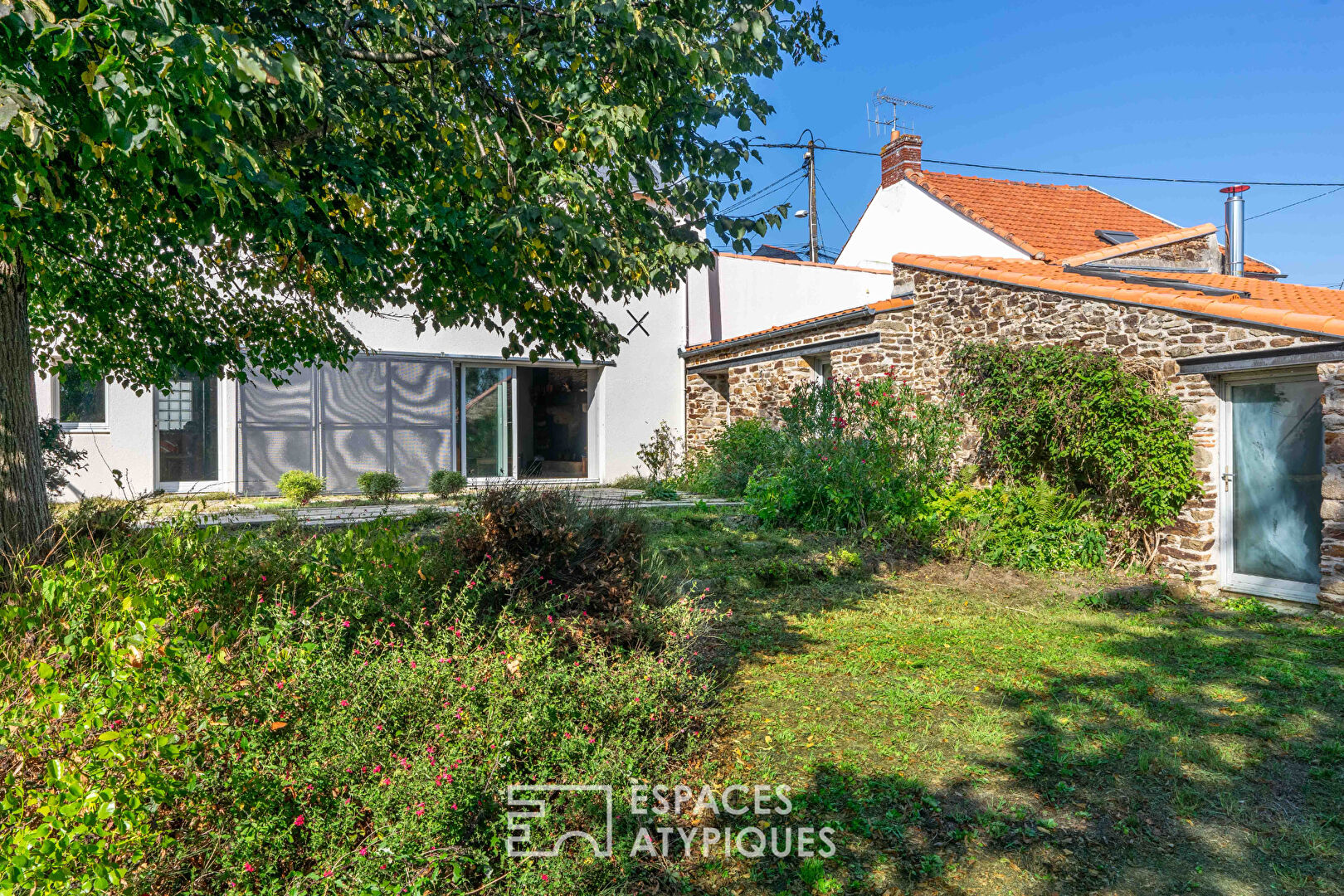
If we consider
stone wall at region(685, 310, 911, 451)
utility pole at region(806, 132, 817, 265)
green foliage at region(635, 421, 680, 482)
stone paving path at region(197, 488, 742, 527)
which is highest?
utility pole at region(806, 132, 817, 265)

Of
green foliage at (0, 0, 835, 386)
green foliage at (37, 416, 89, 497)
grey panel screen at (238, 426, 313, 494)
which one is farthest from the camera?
grey panel screen at (238, 426, 313, 494)

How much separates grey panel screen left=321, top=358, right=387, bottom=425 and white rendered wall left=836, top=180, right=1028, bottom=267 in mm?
9362

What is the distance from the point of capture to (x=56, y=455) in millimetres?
9891

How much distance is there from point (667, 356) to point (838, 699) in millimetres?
11059

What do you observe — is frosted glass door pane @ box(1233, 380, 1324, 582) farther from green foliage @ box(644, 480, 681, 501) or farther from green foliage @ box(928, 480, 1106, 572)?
green foliage @ box(644, 480, 681, 501)

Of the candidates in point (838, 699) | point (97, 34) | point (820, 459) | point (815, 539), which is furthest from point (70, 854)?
point (820, 459)

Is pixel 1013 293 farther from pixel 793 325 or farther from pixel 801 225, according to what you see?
pixel 801 225

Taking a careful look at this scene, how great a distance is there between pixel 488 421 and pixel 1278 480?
35.7 feet

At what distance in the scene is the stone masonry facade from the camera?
19.8 ft

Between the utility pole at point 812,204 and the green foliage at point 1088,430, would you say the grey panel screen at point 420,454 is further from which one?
the utility pole at point 812,204

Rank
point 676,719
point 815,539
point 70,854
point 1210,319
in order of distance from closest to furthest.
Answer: point 70,854, point 676,719, point 1210,319, point 815,539

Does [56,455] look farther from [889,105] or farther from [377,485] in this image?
[889,105]

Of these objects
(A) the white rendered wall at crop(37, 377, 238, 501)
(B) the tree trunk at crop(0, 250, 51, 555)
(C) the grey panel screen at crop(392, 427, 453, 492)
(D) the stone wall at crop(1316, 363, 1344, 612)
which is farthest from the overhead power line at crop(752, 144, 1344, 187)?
(B) the tree trunk at crop(0, 250, 51, 555)

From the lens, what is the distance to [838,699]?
13.7ft
